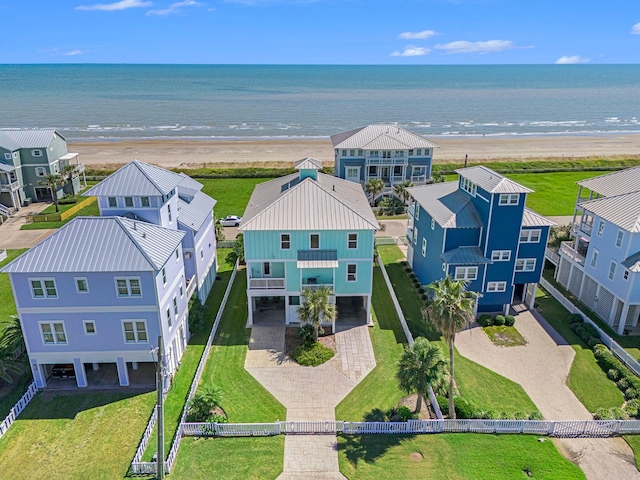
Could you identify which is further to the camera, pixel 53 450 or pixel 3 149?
pixel 3 149

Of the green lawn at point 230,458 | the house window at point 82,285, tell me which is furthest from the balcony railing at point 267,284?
the green lawn at point 230,458

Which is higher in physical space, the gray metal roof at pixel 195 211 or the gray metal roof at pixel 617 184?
the gray metal roof at pixel 617 184

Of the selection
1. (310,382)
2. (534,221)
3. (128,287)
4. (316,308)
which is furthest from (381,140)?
(128,287)

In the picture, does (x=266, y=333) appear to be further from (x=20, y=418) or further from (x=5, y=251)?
(x=5, y=251)

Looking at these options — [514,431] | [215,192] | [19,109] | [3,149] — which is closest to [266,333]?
[514,431]

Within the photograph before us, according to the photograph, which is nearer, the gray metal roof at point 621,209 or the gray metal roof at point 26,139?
the gray metal roof at point 621,209

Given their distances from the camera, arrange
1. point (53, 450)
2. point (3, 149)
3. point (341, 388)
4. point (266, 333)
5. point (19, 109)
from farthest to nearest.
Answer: point (19, 109) → point (3, 149) → point (266, 333) → point (341, 388) → point (53, 450)

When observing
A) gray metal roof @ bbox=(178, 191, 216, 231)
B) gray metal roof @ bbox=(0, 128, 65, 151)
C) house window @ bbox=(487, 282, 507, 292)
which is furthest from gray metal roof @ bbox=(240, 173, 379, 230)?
gray metal roof @ bbox=(0, 128, 65, 151)

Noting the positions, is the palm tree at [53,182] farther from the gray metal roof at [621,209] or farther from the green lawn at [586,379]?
the gray metal roof at [621,209]
